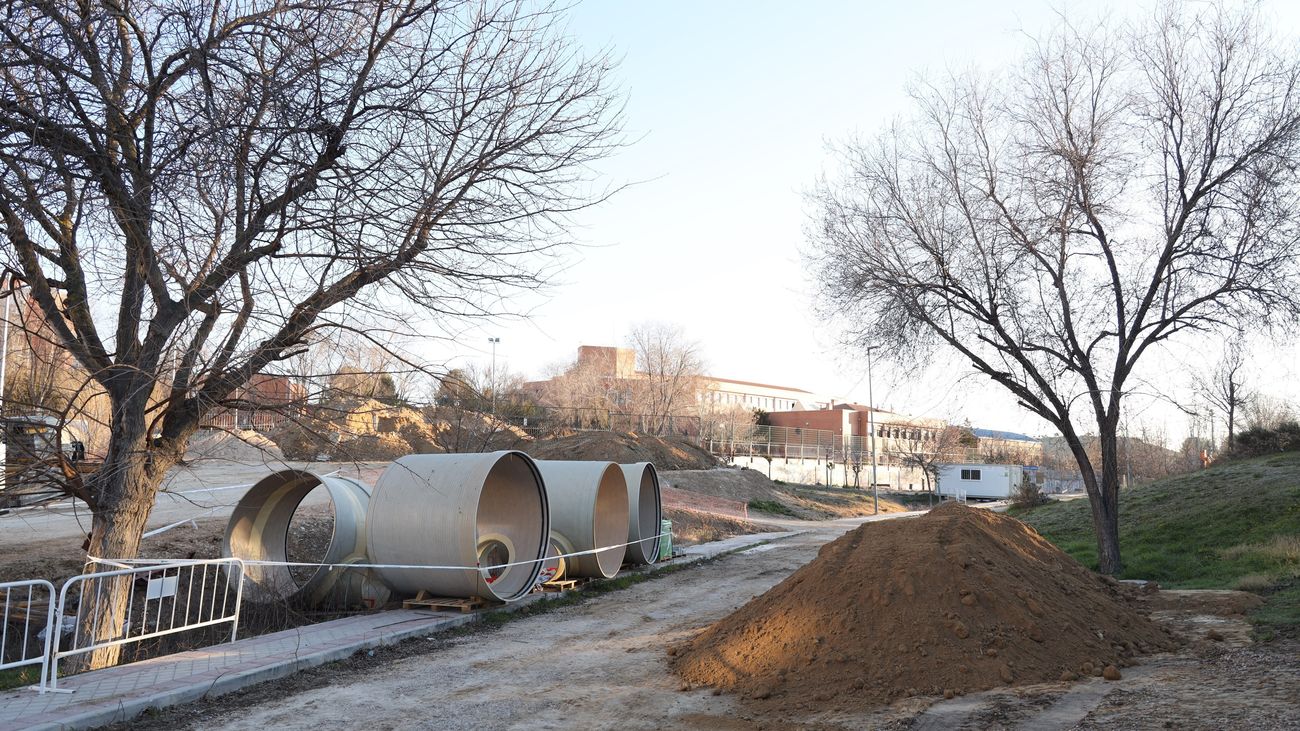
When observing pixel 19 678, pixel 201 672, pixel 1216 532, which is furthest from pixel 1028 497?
pixel 19 678

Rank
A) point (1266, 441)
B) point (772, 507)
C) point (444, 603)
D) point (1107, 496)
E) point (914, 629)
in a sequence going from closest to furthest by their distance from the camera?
point (914, 629) < point (444, 603) < point (1107, 496) < point (1266, 441) < point (772, 507)

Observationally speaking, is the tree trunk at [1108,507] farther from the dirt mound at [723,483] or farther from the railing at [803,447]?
the railing at [803,447]

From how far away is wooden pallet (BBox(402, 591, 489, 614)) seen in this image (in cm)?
1245

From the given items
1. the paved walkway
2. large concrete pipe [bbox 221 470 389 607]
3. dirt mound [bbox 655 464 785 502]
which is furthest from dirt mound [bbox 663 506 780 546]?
the paved walkway

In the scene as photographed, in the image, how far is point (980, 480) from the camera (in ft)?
197

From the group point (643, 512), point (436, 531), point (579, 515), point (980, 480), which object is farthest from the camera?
point (980, 480)

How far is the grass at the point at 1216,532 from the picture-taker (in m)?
13.1

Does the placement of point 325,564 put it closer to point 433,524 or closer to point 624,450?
point 433,524

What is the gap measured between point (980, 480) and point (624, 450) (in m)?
26.3

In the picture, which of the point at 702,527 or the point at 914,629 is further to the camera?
the point at 702,527

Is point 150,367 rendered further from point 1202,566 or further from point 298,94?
point 1202,566

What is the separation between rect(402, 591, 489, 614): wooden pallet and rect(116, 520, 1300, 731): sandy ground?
60.0 inches

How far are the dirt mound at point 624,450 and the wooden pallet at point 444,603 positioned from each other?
3039 cm

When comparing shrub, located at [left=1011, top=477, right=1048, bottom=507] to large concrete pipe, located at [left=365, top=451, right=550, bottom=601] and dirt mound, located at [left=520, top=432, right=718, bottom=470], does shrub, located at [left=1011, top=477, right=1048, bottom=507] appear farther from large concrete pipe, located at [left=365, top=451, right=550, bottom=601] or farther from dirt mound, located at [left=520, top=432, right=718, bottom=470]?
large concrete pipe, located at [left=365, top=451, right=550, bottom=601]
